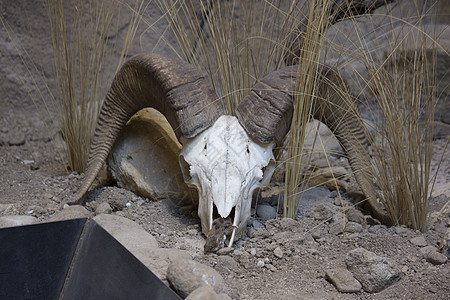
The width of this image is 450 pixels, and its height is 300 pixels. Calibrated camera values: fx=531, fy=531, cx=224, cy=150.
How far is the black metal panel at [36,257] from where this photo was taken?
7.25 ft

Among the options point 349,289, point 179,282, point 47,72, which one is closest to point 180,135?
point 179,282

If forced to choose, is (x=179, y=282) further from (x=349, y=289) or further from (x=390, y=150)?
(x=390, y=150)

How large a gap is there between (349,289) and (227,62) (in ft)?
6.69

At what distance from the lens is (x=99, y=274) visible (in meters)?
2.31

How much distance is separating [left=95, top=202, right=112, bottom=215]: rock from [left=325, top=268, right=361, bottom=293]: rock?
1.56m

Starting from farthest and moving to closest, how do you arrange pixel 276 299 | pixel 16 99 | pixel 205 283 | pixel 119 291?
pixel 16 99, pixel 276 299, pixel 205 283, pixel 119 291

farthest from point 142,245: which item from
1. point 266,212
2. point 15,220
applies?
point 266,212

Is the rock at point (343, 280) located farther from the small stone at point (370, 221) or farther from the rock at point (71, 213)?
the rock at point (71, 213)

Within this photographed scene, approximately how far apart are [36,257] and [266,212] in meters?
1.77

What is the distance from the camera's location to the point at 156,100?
3.75 metres

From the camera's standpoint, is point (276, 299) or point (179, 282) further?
point (276, 299)

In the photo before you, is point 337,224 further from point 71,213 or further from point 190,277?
point 71,213

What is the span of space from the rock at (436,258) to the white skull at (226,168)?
1.09 meters

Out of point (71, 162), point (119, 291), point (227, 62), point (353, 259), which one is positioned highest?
point (227, 62)
